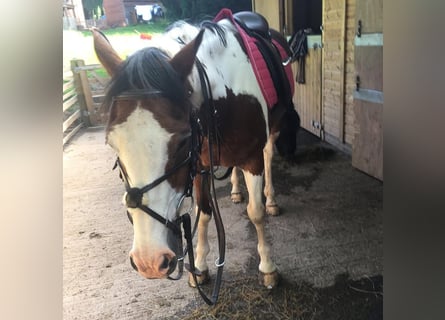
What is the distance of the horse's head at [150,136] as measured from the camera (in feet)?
2.12

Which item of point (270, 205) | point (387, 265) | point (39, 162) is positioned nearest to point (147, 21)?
point (39, 162)

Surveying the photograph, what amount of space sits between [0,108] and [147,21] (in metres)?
0.60

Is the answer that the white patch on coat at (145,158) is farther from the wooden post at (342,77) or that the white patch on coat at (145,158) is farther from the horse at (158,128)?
the wooden post at (342,77)

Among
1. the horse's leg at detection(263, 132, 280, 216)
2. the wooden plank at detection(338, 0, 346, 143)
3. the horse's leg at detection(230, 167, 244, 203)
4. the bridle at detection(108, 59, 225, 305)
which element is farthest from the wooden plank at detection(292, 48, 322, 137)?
the bridle at detection(108, 59, 225, 305)

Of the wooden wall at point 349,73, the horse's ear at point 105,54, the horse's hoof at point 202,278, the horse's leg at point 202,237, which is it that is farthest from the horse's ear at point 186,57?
the wooden wall at point 349,73

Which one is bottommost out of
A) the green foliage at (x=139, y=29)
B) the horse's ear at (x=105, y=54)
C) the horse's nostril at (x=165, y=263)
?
the horse's nostril at (x=165, y=263)

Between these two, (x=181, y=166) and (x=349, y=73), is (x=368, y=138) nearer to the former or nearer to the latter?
(x=349, y=73)

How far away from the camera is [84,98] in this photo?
729mm

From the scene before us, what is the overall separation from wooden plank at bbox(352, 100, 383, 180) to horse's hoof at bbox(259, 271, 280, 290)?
29.9 inches

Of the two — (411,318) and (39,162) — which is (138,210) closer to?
(39,162)

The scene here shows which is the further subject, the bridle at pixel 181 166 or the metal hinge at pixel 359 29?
the metal hinge at pixel 359 29

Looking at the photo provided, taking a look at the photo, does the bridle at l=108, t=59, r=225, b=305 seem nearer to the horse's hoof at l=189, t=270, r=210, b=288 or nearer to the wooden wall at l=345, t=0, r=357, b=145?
the horse's hoof at l=189, t=270, r=210, b=288

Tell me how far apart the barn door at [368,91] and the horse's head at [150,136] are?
1179 mm

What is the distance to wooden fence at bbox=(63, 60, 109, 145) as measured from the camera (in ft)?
2.17
